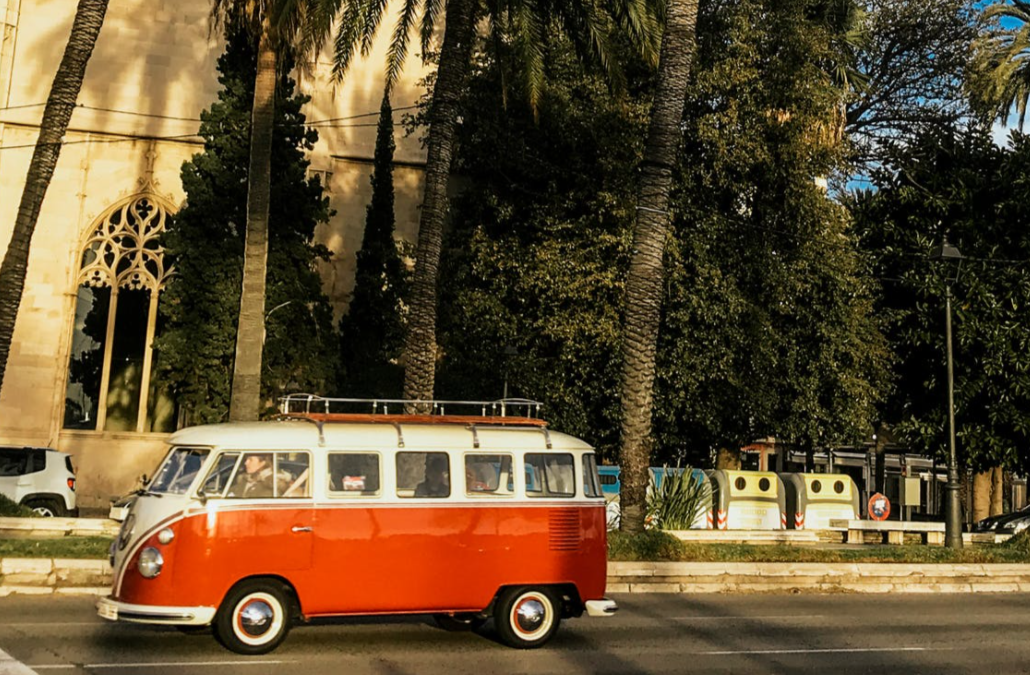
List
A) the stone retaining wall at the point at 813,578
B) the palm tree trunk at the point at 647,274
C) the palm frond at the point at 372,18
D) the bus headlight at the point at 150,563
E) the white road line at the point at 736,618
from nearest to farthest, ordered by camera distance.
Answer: the bus headlight at the point at 150,563 < the white road line at the point at 736,618 < the stone retaining wall at the point at 813,578 < the palm tree trunk at the point at 647,274 < the palm frond at the point at 372,18

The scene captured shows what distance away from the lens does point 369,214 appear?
107ft

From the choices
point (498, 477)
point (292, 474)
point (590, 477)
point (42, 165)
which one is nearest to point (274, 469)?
point (292, 474)

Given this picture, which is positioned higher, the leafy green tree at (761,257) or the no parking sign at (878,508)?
the leafy green tree at (761,257)

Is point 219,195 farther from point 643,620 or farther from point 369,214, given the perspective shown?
point 643,620

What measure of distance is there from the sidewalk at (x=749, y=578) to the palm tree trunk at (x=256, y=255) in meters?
7.14

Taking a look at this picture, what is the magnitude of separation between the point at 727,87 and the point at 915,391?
12757mm

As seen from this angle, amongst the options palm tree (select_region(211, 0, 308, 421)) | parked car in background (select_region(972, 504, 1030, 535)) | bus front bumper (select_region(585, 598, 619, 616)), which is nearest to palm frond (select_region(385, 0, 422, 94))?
palm tree (select_region(211, 0, 308, 421))

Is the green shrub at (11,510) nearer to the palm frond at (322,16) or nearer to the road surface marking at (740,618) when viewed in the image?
the palm frond at (322,16)

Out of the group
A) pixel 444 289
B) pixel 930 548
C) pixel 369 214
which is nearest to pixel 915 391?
pixel 930 548

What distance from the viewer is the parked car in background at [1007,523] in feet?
97.9

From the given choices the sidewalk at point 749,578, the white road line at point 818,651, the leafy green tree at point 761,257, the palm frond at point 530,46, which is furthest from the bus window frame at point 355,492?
the leafy green tree at point 761,257

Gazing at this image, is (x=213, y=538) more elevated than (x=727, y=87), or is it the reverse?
(x=727, y=87)

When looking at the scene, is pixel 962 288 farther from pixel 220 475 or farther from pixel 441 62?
pixel 220 475

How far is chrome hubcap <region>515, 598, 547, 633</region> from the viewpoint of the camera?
11586 mm
